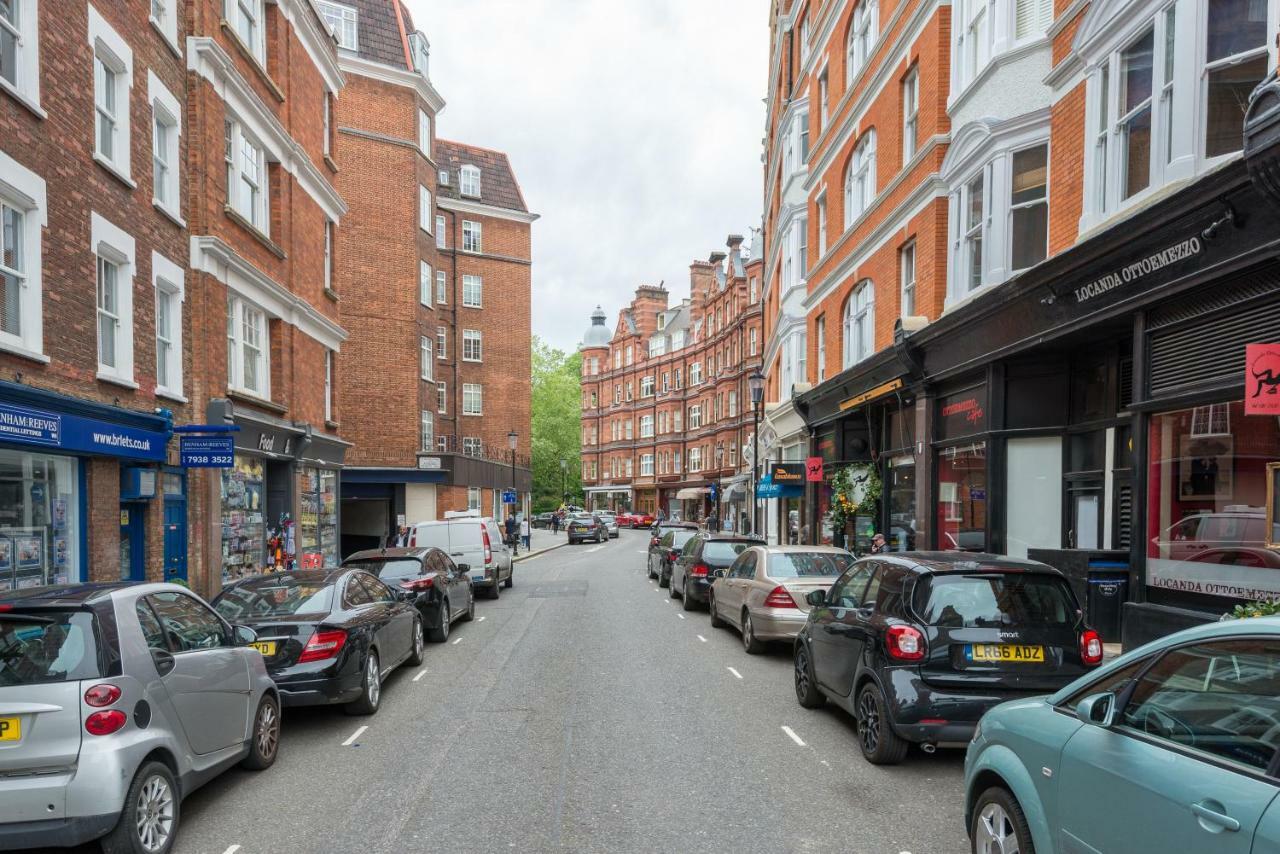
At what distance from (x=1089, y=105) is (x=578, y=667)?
383 inches

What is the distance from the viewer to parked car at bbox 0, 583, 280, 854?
4141mm

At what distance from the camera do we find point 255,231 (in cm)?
1631

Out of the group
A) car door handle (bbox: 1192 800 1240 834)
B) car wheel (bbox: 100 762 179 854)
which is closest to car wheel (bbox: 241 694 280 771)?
car wheel (bbox: 100 762 179 854)

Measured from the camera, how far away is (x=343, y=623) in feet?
24.9

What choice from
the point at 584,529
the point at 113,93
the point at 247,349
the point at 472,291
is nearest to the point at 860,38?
the point at 247,349

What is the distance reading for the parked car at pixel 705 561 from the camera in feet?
50.4

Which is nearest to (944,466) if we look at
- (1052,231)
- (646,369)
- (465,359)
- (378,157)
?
(1052,231)

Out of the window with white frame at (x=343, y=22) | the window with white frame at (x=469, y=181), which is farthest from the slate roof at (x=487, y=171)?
the window with white frame at (x=343, y=22)

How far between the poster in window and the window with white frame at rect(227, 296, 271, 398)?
594 inches

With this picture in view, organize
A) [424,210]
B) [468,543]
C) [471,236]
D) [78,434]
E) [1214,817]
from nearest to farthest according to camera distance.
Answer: [1214,817]
[78,434]
[468,543]
[424,210]
[471,236]

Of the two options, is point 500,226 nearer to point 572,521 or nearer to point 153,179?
point 572,521

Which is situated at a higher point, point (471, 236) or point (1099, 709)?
point (471, 236)

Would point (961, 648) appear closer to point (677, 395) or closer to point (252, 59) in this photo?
point (252, 59)

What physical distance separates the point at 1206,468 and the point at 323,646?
29.4ft
